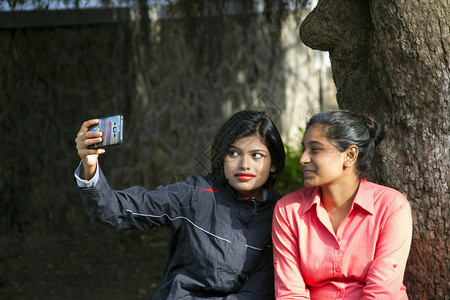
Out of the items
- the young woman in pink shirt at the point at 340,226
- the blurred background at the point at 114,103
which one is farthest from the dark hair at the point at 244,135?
the blurred background at the point at 114,103

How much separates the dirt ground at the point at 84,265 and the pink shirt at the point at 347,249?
8.40ft

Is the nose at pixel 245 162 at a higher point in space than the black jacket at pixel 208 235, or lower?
higher

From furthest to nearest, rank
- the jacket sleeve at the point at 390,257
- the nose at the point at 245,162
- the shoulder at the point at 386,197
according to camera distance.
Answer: the nose at the point at 245,162 → the shoulder at the point at 386,197 → the jacket sleeve at the point at 390,257

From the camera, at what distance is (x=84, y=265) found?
571cm

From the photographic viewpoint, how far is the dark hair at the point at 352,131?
8.63 ft

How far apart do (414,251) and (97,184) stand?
1.63 m

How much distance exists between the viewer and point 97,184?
98.3 inches

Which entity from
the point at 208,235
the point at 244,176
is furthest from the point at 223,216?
the point at 244,176

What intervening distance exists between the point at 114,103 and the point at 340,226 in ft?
14.9

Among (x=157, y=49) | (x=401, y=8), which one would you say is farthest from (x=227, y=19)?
(x=401, y=8)

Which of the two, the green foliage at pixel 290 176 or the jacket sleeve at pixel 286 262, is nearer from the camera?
the jacket sleeve at pixel 286 262

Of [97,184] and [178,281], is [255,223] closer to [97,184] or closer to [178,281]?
[178,281]

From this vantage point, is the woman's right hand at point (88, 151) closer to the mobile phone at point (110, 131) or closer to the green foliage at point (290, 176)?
the mobile phone at point (110, 131)

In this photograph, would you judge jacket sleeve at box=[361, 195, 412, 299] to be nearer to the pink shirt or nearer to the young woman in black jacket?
the pink shirt
